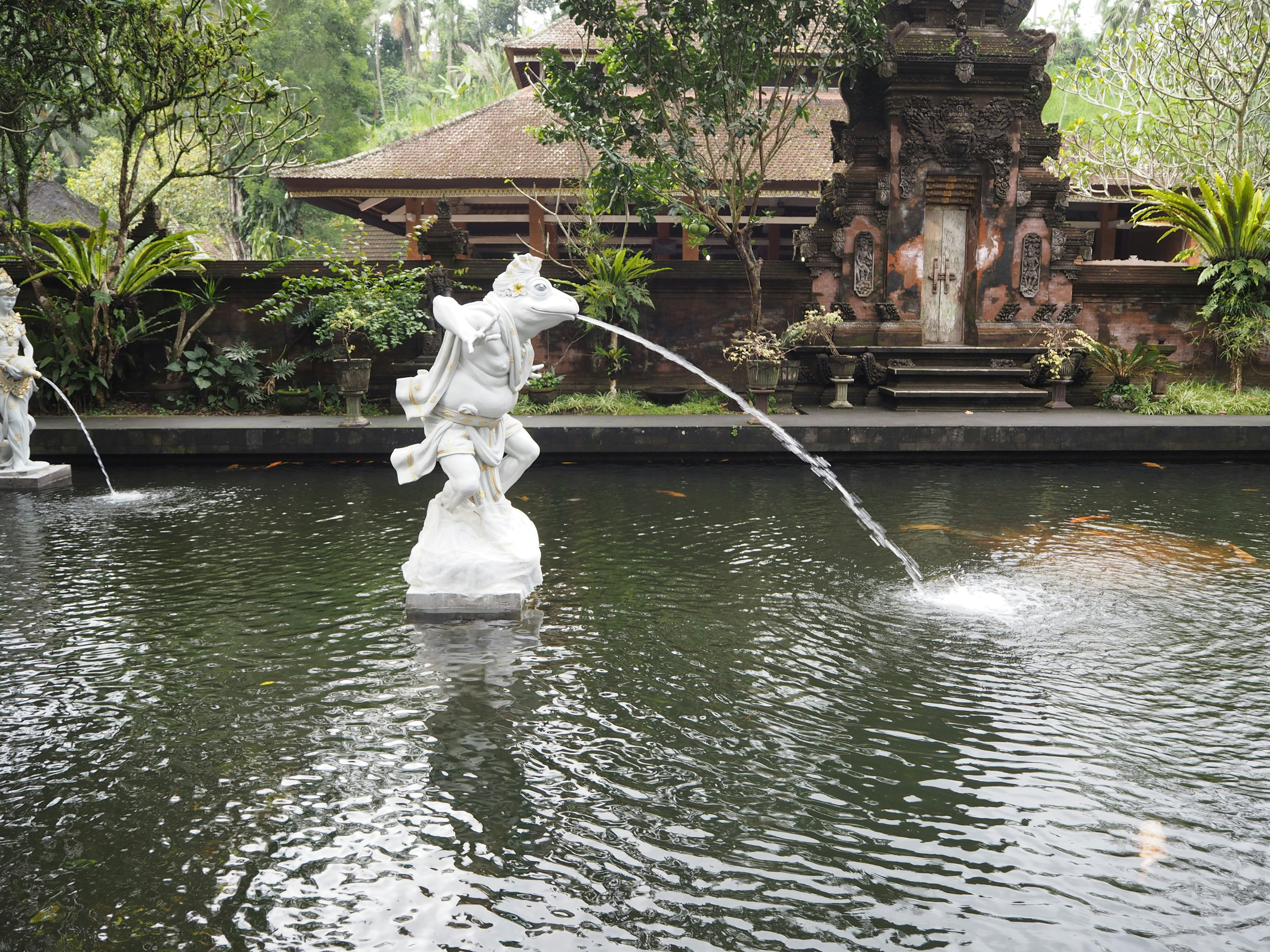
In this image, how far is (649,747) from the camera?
384 centimetres

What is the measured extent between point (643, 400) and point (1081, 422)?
16.0 feet

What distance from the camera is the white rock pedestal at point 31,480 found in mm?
8539

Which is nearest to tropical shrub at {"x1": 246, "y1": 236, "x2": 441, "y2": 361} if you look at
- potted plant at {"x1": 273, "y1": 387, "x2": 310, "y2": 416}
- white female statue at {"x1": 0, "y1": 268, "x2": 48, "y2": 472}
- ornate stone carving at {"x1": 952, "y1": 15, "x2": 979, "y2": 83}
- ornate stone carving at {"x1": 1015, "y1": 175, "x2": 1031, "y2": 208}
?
potted plant at {"x1": 273, "y1": 387, "x2": 310, "y2": 416}

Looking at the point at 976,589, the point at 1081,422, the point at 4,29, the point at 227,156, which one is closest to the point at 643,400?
the point at 1081,422

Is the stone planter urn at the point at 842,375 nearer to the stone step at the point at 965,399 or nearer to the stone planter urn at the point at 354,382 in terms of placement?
the stone step at the point at 965,399

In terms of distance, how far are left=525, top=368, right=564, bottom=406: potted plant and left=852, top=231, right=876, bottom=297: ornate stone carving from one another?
4079 millimetres

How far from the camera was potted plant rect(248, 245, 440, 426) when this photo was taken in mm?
11648

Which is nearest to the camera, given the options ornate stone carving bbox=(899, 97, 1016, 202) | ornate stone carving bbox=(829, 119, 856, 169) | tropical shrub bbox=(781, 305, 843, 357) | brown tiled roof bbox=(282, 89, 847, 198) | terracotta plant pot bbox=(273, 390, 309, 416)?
tropical shrub bbox=(781, 305, 843, 357)

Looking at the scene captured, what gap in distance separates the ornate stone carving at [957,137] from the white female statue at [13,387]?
32.9ft

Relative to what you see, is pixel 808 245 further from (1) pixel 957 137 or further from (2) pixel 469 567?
(2) pixel 469 567

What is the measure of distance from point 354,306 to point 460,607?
7506 millimetres

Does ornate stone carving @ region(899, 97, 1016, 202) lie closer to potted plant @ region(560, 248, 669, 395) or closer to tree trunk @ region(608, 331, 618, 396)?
potted plant @ region(560, 248, 669, 395)

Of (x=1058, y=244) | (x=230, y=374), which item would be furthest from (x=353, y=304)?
(x=1058, y=244)

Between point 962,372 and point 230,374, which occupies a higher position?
point 230,374
